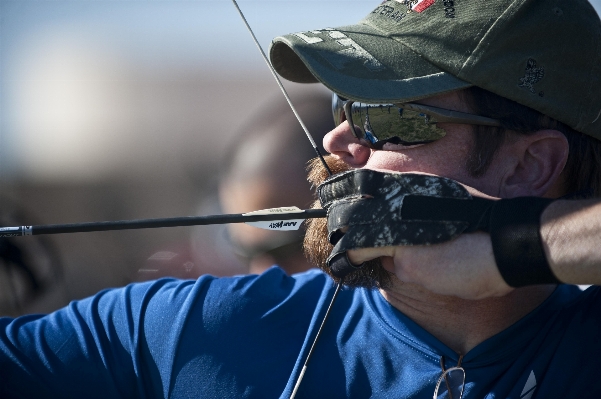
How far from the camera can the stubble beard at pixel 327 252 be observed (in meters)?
1.60

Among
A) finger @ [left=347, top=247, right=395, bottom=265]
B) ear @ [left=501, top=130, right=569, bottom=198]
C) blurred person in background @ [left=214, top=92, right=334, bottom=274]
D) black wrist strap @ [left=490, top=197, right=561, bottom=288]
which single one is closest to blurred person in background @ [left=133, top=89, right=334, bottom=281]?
blurred person in background @ [left=214, top=92, right=334, bottom=274]

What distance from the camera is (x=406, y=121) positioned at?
1.57 m

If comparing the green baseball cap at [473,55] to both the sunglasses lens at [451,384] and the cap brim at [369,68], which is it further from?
the sunglasses lens at [451,384]

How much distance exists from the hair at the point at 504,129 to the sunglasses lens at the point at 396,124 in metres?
0.10

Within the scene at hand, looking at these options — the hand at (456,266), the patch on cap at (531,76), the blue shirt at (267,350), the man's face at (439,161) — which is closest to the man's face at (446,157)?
the man's face at (439,161)

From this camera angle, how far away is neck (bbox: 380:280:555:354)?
161cm

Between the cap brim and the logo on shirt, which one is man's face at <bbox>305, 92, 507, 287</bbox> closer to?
the cap brim

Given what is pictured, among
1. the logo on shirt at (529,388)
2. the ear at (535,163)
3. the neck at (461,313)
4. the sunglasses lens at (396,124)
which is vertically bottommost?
the logo on shirt at (529,388)

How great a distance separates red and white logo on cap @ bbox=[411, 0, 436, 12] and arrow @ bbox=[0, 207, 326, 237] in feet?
1.74

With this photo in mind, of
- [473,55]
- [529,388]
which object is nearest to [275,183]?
[473,55]

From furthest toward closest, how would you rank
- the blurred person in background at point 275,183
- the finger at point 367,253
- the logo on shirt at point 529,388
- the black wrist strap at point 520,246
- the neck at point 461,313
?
the blurred person in background at point 275,183 → the neck at point 461,313 → the logo on shirt at point 529,388 → the finger at point 367,253 → the black wrist strap at point 520,246

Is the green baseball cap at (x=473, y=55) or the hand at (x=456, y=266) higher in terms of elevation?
the green baseball cap at (x=473, y=55)

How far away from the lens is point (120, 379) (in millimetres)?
1663

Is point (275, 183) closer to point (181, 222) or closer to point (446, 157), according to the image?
point (446, 157)
